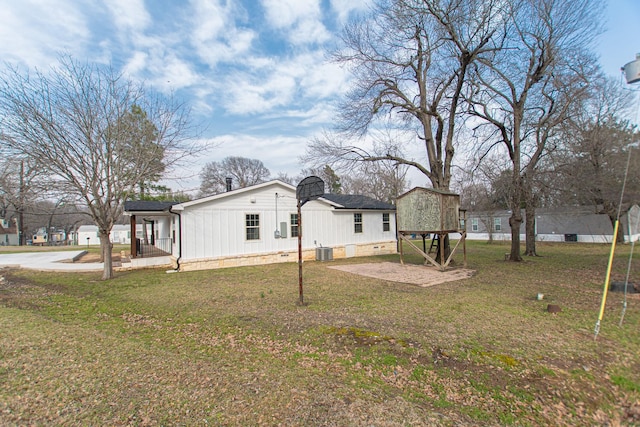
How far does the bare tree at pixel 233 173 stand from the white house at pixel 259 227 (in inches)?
925

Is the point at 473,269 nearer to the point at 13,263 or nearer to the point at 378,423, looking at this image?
the point at 378,423

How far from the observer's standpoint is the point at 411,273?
11234mm

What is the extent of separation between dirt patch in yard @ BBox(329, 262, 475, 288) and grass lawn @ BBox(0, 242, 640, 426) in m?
1.82

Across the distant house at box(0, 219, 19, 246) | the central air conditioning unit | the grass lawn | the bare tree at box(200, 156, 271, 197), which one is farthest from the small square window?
the distant house at box(0, 219, 19, 246)

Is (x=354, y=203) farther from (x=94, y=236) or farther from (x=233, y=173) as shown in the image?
(x=94, y=236)

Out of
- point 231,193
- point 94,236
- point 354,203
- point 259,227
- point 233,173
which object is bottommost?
point 94,236

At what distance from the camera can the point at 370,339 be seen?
491 centimetres

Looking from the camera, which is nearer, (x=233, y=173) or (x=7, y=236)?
(x=7, y=236)

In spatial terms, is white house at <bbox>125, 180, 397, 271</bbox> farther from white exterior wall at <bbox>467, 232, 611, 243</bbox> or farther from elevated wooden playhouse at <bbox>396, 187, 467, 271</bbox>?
white exterior wall at <bbox>467, 232, 611, 243</bbox>

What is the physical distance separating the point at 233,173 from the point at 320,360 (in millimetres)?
41353

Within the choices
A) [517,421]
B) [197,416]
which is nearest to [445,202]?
[517,421]

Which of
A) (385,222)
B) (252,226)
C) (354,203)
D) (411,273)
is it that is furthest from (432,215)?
(252,226)

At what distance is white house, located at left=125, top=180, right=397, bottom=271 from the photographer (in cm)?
1272

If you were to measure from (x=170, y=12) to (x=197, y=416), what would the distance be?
1157 cm
